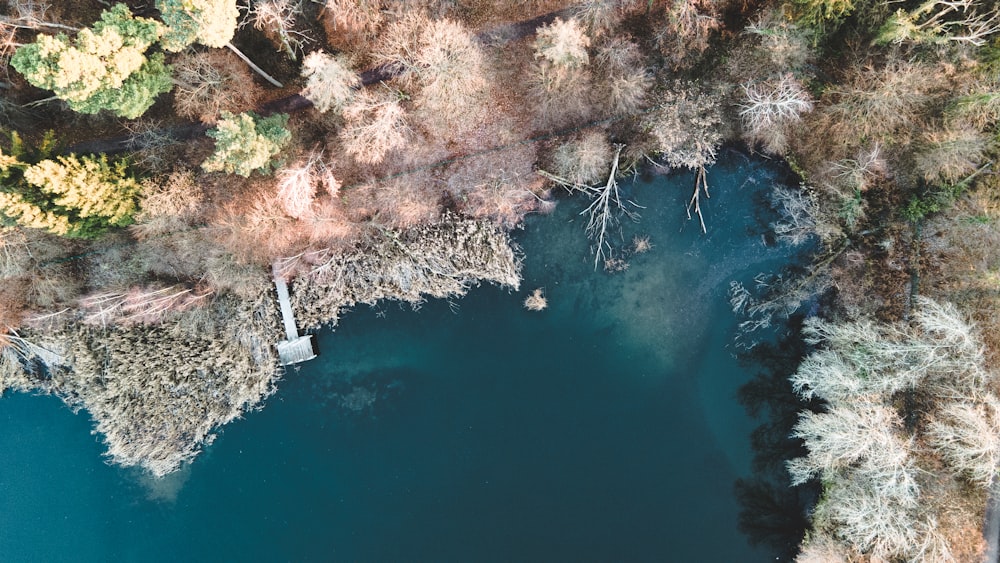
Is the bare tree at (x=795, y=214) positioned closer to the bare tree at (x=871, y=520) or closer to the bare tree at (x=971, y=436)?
the bare tree at (x=971, y=436)

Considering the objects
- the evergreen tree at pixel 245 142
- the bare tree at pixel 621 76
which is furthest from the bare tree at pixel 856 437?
the evergreen tree at pixel 245 142

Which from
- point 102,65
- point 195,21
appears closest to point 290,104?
point 195,21

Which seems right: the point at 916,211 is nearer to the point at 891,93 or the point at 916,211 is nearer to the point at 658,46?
the point at 891,93

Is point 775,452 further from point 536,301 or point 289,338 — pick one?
point 289,338

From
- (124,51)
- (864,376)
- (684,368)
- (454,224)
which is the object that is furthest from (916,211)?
(124,51)

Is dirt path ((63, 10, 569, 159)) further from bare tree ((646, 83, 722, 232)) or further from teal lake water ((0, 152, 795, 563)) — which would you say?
teal lake water ((0, 152, 795, 563))
